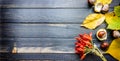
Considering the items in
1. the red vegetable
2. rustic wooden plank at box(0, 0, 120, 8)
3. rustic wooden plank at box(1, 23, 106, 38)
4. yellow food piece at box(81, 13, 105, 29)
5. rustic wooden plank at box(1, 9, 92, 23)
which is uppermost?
rustic wooden plank at box(0, 0, 120, 8)

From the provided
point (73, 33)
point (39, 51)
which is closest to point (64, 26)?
point (73, 33)

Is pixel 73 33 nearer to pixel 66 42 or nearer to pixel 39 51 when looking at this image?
pixel 66 42

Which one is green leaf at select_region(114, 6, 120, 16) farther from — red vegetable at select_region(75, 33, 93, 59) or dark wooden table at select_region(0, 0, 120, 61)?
red vegetable at select_region(75, 33, 93, 59)

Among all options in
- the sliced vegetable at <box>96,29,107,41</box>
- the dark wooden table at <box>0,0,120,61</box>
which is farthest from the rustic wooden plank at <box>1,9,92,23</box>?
the sliced vegetable at <box>96,29,107,41</box>

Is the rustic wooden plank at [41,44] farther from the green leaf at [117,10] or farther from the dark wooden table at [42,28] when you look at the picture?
the green leaf at [117,10]

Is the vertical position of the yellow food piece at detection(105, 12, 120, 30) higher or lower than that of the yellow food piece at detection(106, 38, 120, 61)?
higher

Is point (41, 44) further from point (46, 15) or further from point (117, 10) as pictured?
point (117, 10)
